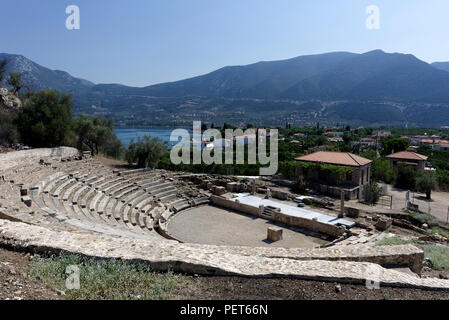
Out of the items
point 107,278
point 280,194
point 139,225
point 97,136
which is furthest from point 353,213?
point 97,136

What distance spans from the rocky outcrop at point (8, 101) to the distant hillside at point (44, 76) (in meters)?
89.2

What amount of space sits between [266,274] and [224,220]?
12.1 m

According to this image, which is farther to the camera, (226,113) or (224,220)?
(226,113)

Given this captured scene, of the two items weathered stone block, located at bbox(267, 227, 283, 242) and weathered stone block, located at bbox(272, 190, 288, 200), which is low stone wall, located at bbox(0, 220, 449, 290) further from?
weathered stone block, located at bbox(272, 190, 288, 200)

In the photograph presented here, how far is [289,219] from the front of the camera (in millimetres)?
17109

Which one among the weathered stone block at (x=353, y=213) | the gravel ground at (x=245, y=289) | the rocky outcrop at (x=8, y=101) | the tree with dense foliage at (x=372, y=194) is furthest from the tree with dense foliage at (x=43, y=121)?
the tree with dense foliage at (x=372, y=194)

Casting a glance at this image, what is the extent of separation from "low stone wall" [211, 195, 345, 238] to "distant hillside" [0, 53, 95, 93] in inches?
4263

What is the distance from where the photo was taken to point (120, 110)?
173250 mm

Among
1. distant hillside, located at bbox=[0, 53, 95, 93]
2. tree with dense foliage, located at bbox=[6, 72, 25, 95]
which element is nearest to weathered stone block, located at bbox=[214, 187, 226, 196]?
tree with dense foliage, located at bbox=[6, 72, 25, 95]

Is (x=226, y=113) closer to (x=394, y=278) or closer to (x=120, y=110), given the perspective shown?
(x=120, y=110)

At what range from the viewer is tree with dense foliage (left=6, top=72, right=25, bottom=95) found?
99.2ft

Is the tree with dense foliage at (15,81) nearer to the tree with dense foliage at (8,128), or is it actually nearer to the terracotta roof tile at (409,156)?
the tree with dense foliage at (8,128)
